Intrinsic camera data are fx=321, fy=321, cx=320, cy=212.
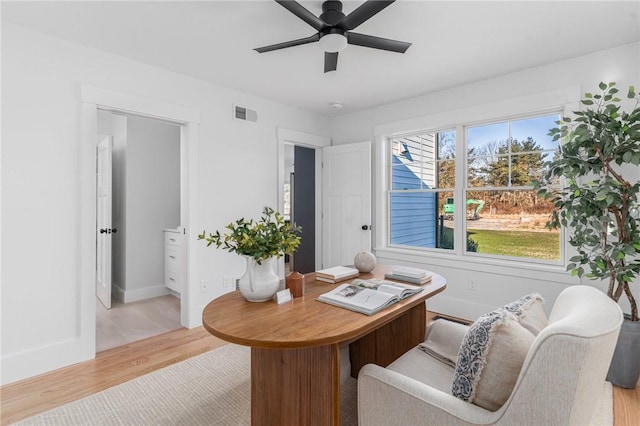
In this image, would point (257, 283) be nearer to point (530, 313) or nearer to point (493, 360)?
point (493, 360)

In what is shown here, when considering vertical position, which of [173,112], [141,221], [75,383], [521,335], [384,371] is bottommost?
[75,383]

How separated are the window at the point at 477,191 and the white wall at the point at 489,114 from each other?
0.61ft

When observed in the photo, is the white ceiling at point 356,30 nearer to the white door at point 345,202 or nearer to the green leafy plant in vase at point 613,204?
the green leafy plant in vase at point 613,204

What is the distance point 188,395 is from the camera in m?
2.09

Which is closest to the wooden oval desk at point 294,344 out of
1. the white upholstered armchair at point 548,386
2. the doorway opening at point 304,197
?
the white upholstered armchair at point 548,386

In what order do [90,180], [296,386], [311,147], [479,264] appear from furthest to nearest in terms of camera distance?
1. [311,147]
2. [479,264]
3. [90,180]
4. [296,386]

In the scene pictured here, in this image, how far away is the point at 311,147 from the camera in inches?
182

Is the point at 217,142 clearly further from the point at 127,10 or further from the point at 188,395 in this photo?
the point at 188,395

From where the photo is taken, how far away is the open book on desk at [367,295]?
1546 mm

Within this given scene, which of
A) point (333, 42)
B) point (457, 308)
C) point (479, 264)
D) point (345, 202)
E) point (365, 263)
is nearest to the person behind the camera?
point (333, 42)

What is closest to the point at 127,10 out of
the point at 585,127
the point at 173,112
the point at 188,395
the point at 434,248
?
the point at 173,112

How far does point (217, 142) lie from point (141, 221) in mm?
1689

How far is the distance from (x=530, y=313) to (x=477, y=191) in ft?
8.10

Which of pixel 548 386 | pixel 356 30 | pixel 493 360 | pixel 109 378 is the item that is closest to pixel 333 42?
pixel 356 30
